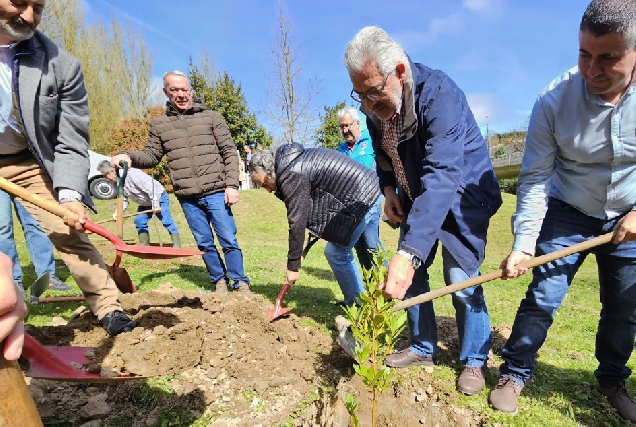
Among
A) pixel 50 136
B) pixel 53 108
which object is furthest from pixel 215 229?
pixel 53 108

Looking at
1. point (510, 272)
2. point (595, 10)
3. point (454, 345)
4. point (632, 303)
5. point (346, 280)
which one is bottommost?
point (454, 345)

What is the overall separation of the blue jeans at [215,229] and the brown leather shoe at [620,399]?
344 centimetres

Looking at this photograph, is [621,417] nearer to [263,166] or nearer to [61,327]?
[263,166]

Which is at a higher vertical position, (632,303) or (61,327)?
(632,303)

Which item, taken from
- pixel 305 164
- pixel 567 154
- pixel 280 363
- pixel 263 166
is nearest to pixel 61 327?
pixel 280 363

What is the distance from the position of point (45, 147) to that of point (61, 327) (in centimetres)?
147

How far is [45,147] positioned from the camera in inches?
112

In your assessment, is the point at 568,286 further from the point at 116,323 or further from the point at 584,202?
the point at 116,323

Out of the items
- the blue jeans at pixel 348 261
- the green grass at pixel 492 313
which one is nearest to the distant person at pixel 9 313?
the green grass at pixel 492 313

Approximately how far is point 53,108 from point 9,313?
94.2 inches

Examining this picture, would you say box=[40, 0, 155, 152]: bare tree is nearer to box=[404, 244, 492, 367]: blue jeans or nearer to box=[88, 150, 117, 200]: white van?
box=[88, 150, 117, 200]: white van

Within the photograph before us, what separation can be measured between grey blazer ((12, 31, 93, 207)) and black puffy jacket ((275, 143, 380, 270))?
1478 millimetres

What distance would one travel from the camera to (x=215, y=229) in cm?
466

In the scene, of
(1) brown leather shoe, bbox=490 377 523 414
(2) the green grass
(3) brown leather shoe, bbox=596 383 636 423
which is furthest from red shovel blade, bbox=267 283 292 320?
(3) brown leather shoe, bbox=596 383 636 423
